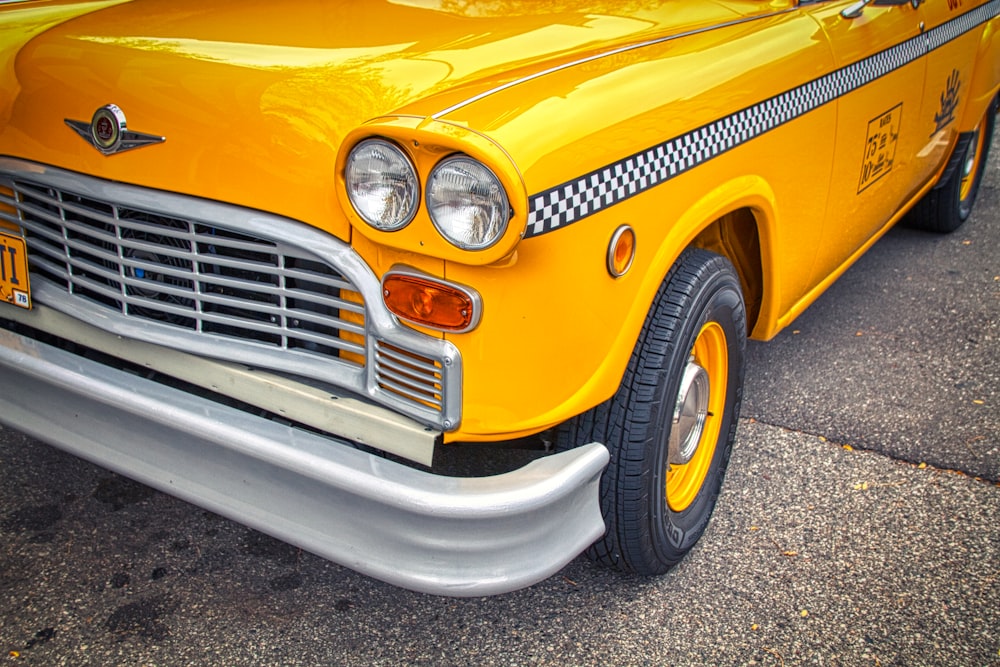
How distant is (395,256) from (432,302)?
0.37 feet

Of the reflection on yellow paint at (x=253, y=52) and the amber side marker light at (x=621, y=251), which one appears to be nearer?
the amber side marker light at (x=621, y=251)

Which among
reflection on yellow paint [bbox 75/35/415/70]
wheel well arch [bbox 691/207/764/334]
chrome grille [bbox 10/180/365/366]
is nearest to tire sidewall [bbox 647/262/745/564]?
wheel well arch [bbox 691/207/764/334]

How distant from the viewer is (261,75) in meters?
1.88

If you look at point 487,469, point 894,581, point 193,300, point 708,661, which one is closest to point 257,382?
point 193,300

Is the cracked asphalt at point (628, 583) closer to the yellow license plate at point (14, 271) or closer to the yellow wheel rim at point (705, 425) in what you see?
the yellow wheel rim at point (705, 425)

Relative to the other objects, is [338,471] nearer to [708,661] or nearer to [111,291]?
[111,291]

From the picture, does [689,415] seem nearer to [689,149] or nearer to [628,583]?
[628,583]

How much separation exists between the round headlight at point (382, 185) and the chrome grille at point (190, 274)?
0.17 meters

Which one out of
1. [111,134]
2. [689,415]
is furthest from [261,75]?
[689,415]

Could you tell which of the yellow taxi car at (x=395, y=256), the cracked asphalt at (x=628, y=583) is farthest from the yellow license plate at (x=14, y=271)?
the cracked asphalt at (x=628, y=583)

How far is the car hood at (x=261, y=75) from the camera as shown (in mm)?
1788

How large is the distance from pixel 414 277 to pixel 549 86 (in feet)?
1.60

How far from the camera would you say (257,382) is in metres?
1.88

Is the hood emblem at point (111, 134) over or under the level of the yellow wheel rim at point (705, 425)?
over
